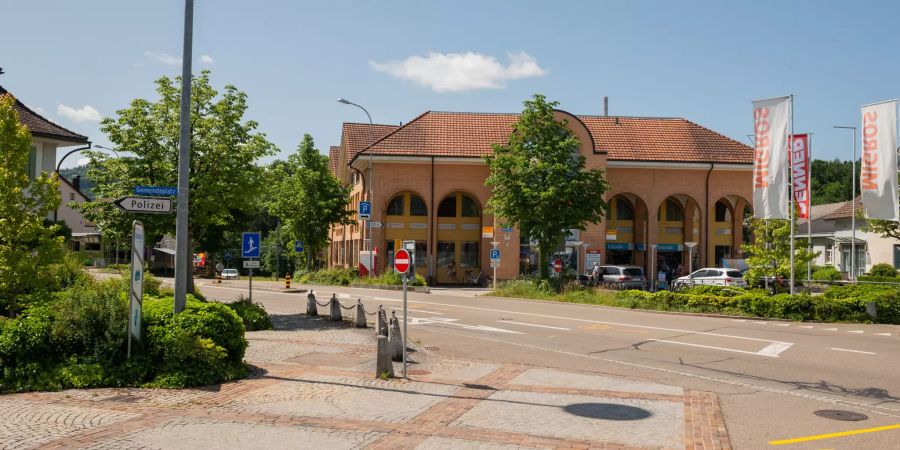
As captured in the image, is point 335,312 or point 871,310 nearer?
point 335,312

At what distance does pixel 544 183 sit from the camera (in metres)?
35.3

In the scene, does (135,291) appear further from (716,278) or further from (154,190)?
(716,278)

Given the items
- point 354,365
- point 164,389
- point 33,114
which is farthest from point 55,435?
point 33,114

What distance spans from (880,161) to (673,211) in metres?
29.0

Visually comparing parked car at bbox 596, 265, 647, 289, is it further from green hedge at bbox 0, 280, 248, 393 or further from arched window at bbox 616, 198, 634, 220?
green hedge at bbox 0, 280, 248, 393

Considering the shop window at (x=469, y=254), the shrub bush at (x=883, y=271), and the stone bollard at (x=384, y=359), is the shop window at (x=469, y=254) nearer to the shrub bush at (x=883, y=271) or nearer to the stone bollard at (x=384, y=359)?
the shrub bush at (x=883, y=271)

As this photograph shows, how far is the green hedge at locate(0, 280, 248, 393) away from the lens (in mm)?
10688

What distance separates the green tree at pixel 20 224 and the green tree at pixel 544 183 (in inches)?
950

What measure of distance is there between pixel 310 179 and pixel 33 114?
966 inches

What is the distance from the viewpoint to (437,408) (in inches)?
385

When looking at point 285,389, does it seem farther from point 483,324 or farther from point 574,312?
point 574,312

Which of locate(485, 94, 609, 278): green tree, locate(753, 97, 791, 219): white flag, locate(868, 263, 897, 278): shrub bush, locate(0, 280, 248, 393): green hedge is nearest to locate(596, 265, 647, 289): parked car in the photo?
locate(485, 94, 609, 278): green tree

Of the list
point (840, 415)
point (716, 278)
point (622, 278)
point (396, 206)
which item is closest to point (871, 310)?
point (840, 415)

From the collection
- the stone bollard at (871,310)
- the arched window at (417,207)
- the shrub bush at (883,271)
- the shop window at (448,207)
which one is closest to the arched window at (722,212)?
the shrub bush at (883,271)
